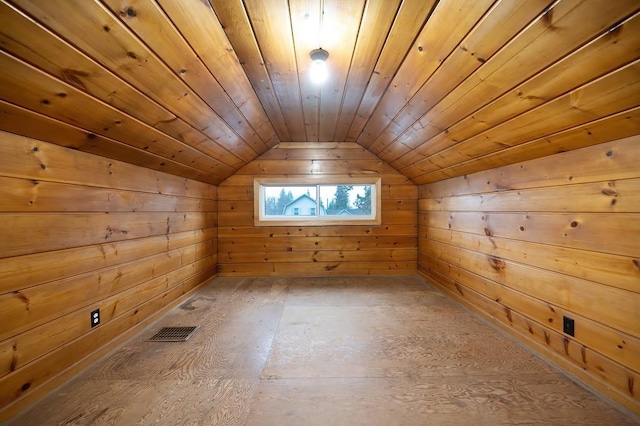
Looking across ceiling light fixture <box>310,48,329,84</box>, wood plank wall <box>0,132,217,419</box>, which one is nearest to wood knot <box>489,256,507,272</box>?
ceiling light fixture <box>310,48,329,84</box>

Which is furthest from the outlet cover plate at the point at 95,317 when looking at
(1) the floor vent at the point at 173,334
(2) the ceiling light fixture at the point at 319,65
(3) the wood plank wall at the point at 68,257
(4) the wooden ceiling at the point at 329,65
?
(2) the ceiling light fixture at the point at 319,65

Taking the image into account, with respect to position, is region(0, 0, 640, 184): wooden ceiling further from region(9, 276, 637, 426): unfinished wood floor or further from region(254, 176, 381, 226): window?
region(254, 176, 381, 226): window

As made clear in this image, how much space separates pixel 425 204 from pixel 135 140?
3.33m

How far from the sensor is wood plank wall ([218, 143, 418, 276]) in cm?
364

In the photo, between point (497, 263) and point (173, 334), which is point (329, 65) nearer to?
point (497, 263)

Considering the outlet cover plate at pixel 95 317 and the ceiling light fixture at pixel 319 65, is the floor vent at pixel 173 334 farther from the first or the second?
the ceiling light fixture at pixel 319 65

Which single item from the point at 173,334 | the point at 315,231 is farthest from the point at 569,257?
the point at 173,334

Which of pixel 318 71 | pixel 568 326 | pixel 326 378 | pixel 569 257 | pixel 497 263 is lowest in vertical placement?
pixel 326 378

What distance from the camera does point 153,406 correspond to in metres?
1.33

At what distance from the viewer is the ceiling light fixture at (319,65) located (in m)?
1.51

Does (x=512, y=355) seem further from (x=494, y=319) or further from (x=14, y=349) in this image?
(x=14, y=349)

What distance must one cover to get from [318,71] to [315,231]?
7.73ft

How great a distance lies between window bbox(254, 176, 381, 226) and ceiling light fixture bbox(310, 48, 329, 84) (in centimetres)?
196

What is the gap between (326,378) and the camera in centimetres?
155
